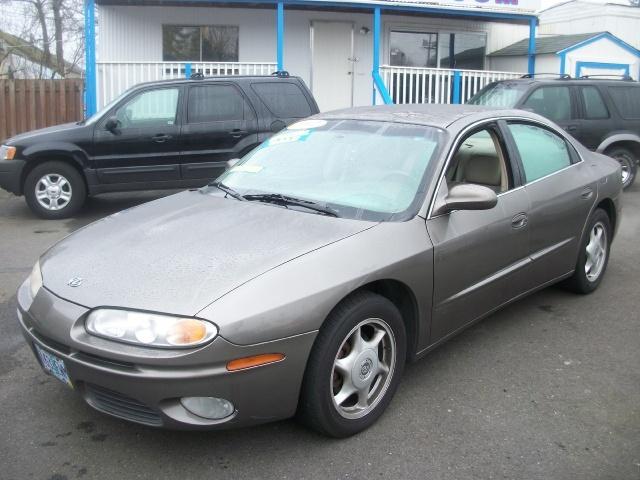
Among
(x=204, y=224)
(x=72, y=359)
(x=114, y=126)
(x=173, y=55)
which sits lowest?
(x=72, y=359)

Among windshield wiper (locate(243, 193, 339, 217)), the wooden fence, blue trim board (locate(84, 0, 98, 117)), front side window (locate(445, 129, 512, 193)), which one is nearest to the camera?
windshield wiper (locate(243, 193, 339, 217))

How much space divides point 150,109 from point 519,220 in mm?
5788

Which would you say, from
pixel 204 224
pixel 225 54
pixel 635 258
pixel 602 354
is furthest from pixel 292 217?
pixel 225 54

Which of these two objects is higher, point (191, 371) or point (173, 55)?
point (173, 55)

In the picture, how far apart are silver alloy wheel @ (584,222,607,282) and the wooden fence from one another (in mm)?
10623

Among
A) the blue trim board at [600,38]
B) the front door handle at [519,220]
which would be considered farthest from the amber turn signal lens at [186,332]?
the blue trim board at [600,38]

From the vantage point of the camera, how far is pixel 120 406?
111 inches

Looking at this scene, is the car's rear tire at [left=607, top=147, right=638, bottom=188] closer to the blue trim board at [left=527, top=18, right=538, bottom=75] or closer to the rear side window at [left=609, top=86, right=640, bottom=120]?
the rear side window at [left=609, top=86, right=640, bottom=120]

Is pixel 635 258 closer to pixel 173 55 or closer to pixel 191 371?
pixel 191 371

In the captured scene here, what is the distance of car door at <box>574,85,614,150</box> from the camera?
10055mm

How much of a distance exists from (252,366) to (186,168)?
624 centimetres

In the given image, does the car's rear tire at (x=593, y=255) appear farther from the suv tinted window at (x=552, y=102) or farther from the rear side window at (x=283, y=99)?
the suv tinted window at (x=552, y=102)

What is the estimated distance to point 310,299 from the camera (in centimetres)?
287

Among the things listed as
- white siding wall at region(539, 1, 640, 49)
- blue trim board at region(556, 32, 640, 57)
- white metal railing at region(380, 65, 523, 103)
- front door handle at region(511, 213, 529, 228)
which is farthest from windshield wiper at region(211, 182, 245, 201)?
white siding wall at region(539, 1, 640, 49)
